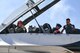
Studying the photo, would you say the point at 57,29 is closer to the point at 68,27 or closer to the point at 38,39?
the point at 68,27

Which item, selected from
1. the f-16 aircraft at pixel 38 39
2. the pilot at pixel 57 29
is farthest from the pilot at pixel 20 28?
the pilot at pixel 57 29

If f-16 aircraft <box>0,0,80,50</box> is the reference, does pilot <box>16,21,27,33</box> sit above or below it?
above

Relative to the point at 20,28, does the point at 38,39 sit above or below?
below

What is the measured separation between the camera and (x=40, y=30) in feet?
30.9

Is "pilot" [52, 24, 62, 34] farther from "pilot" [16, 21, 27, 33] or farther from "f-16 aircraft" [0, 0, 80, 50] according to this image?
"pilot" [16, 21, 27, 33]

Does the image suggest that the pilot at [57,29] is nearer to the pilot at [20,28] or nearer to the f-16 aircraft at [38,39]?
the f-16 aircraft at [38,39]

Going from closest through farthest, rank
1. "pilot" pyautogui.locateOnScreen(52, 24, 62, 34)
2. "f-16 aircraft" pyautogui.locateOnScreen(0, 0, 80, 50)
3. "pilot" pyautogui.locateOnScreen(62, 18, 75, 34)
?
"f-16 aircraft" pyautogui.locateOnScreen(0, 0, 80, 50), "pilot" pyautogui.locateOnScreen(52, 24, 62, 34), "pilot" pyautogui.locateOnScreen(62, 18, 75, 34)

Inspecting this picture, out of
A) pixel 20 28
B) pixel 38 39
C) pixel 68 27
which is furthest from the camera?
pixel 68 27

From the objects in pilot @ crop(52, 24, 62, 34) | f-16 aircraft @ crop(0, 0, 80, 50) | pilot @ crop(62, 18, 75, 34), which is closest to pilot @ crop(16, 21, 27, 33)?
f-16 aircraft @ crop(0, 0, 80, 50)

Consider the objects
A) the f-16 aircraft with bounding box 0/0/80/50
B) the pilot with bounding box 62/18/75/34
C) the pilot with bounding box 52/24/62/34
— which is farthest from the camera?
the pilot with bounding box 62/18/75/34

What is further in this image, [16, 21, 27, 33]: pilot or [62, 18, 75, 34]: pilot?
[62, 18, 75, 34]: pilot

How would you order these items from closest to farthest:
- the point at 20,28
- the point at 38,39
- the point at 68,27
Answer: the point at 38,39, the point at 20,28, the point at 68,27

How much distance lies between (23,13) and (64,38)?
1.69m

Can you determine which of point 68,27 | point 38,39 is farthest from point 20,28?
point 68,27
